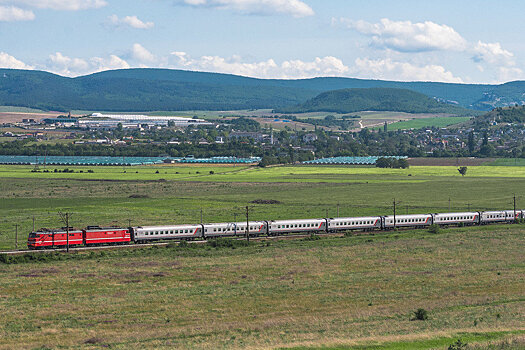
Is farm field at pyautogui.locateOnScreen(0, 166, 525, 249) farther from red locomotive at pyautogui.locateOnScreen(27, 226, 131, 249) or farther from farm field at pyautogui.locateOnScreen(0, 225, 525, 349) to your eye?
farm field at pyautogui.locateOnScreen(0, 225, 525, 349)

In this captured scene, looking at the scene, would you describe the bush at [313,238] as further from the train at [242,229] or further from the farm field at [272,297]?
the farm field at [272,297]

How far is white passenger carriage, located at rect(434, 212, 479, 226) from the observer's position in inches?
4119

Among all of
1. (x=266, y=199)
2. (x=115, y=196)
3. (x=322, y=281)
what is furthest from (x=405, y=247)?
(x=115, y=196)

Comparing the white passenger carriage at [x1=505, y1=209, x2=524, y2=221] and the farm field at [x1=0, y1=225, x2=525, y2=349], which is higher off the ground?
the white passenger carriage at [x1=505, y1=209, x2=524, y2=221]

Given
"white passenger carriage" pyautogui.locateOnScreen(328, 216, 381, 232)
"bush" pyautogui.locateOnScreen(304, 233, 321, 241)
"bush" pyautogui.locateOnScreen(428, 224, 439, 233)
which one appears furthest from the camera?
"bush" pyautogui.locateOnScreen(428, 224, 439, 233)

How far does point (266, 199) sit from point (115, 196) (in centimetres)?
2872

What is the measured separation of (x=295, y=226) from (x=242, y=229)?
7197 mm

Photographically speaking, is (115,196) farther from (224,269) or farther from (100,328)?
(100,328)

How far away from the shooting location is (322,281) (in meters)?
63.9

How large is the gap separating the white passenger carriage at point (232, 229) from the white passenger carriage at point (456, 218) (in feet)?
87.6

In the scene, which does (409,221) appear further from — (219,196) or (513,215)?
(219,196)

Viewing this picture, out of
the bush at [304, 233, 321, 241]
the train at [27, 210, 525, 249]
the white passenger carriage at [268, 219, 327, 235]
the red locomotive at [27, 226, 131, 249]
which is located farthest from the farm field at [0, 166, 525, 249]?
the bush at [304, 233, 321, 241]

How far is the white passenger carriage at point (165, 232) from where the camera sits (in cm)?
8547

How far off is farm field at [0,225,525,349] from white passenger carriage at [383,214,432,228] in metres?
13.8
